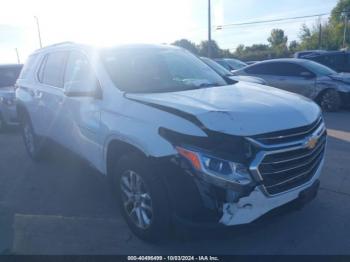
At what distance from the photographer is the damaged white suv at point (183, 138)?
275 cm

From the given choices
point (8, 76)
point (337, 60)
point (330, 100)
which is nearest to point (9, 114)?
point (8, 76)

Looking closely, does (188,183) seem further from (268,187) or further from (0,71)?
(0,71)

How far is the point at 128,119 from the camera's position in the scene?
3.34 meters

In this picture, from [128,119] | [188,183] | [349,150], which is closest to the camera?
[188,183]

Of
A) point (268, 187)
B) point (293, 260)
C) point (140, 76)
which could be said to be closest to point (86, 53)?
point (140, 76)

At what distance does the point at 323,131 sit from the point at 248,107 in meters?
0.94

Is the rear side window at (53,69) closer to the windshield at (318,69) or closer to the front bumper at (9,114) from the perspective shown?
the front bumper at (9,114)

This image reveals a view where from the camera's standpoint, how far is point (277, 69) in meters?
10.8

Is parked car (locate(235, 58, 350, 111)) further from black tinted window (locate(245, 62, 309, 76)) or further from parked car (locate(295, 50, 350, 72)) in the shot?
parked car (locate(295, 50, 350, 72))

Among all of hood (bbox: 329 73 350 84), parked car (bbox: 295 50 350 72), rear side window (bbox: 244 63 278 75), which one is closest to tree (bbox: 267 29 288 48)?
parked car (bbox: 295 50 350 72)

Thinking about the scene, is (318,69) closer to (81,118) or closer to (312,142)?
(312,142)

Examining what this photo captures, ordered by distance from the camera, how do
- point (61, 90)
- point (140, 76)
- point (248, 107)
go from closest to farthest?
point (248, 107), point (140, 76), point (61, 90)

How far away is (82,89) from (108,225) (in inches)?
57.3

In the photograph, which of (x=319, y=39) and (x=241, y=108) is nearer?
(x=241, y=108)
